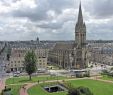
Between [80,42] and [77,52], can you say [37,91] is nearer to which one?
[77,52]

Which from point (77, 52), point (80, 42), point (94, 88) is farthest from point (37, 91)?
point (80, 42)

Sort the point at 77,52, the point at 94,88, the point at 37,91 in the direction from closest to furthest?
the point at 37,91 → the point at 94,88 → the point at 77,52

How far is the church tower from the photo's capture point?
112 metres

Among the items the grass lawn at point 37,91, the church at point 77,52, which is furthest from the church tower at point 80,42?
the grass lawn at point 37,91

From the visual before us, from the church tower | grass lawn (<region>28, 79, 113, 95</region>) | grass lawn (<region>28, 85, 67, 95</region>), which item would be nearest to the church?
the church tower

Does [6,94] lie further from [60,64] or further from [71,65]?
[60,64]

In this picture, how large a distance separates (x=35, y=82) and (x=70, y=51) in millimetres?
41964

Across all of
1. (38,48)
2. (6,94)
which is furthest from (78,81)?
(38,48)

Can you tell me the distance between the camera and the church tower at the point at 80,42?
112m

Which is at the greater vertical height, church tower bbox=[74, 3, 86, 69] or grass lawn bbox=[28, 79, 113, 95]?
church tower bbox=[74, 3, 86, 69]

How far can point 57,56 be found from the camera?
12912 centimetres

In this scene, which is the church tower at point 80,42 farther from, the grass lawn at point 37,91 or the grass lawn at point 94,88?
the grass lawn at point 37,91

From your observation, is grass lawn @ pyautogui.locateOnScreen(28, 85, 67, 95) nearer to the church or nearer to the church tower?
the church

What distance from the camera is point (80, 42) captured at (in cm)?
11469
